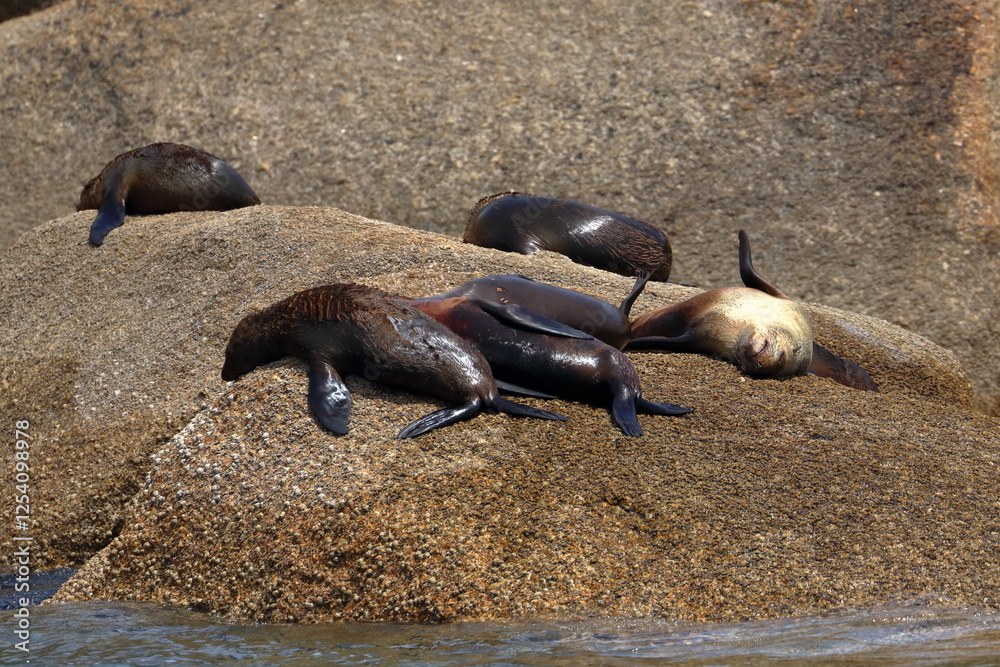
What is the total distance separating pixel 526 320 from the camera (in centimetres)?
523

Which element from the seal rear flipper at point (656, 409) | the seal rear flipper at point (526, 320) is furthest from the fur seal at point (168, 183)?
the seal rear flipper at point (656, 409)

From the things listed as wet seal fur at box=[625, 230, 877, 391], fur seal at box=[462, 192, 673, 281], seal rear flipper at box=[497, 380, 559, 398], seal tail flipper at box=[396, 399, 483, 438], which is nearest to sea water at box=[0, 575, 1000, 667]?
seal tail flipper at box=[396, 399, 483, 438]

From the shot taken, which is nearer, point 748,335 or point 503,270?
point 748,335

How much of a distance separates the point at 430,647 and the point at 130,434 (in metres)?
2.60

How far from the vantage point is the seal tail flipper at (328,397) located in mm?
4777

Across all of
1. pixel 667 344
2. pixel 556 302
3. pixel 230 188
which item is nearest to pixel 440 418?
pixel 556 302

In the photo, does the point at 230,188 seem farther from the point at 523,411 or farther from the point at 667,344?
the point at 523,411

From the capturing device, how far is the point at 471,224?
894cm

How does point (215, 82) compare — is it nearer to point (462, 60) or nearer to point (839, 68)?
point (462, 60)

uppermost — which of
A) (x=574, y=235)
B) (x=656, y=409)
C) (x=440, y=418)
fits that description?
(x=656, y=409)

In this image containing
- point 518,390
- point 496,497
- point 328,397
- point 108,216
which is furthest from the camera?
point 108,216

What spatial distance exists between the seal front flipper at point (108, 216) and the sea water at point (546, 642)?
4.27m

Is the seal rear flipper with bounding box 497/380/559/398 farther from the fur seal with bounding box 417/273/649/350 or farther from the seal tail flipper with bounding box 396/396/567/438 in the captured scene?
the fur seal with bounding box 417/273/649/350

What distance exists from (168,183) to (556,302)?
4.37m
